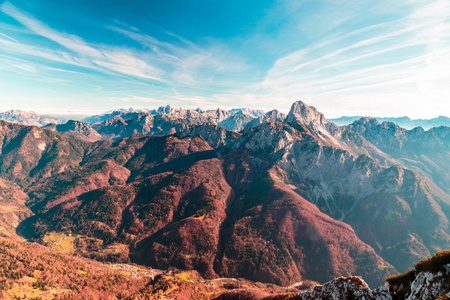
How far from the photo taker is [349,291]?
43906 mm

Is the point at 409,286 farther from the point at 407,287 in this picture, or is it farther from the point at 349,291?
the point at 349,291

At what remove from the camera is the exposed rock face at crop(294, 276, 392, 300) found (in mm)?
40719

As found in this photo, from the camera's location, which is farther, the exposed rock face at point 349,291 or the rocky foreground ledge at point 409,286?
the exposed rock face at point 349,291

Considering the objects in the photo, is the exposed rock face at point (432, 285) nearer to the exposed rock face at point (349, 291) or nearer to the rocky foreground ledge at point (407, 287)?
the rocky foreground ledge at point (407, 287)

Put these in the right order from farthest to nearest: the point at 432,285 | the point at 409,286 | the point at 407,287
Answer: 1. the point at 407,287
2. the point at 409,286
3. the point at 432,285

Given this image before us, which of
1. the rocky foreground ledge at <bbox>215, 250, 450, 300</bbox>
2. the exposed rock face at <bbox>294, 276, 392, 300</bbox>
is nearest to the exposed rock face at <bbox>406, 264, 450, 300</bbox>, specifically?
the rocky foreground ledge at <bbox>215, 250, 450, 300</bbox>

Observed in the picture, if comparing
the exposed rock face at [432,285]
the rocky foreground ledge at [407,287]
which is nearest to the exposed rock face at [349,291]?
the rocky foreground ledge at [407,287]

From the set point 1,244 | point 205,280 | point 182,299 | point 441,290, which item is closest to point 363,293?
point 441,290

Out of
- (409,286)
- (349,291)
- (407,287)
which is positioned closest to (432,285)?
(409,286)

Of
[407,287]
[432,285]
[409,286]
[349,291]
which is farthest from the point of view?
[349,291]

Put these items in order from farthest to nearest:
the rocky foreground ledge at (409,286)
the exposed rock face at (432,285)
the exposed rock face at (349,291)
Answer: the exposed rock face at (349,291)
the rocky foreground ledge at (409,286)
the exposed rock face at (432,285)

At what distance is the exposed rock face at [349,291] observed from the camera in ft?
134

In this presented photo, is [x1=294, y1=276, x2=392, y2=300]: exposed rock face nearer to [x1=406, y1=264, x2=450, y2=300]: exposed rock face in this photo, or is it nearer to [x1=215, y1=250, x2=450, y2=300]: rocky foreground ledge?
[x1=215, y1=250, x2=450, y2=300]: rocky foreground ledge

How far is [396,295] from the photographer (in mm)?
40344
